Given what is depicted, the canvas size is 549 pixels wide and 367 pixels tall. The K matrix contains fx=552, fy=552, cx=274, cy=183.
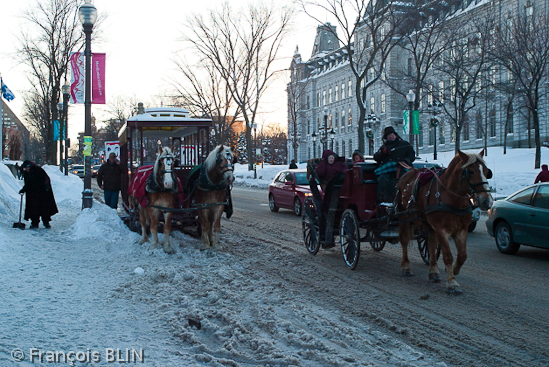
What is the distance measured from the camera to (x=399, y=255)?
35.2 feet

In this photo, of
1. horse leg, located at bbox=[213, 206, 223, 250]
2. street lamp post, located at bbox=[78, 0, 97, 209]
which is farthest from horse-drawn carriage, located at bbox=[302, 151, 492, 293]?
street lamp post, located at bbox=[78, 0, 97, 209]

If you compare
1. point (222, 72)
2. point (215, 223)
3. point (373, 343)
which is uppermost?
point (222, 72)

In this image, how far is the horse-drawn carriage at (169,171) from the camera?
1084cm

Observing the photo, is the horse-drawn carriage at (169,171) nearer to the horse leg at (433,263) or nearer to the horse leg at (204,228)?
the horse leg at (204,228)

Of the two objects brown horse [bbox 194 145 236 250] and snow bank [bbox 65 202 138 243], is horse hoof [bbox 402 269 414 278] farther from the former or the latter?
snow bank [bbox 65 202 138 243]

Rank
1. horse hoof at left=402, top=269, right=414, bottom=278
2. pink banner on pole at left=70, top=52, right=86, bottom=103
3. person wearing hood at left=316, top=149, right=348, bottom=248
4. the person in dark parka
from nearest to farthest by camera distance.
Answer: horse hoof at left=402, top=269, right=414, bottom=278
person wearing hood at left=316, top=149, right=348, bottom=248
the person in dark parka
pink banner on pole at left=70, top=52, right=86, bottom=103

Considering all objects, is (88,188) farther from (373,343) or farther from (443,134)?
(443,134)

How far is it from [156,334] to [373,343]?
2.21m

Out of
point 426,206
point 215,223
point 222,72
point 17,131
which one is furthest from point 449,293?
point 17,131

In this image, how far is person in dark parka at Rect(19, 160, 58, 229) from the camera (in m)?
14.2

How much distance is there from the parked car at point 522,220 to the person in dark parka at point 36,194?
10769 millimetres

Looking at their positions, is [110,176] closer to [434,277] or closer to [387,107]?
[434,277]

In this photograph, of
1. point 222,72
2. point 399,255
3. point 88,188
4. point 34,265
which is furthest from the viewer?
point 222,72

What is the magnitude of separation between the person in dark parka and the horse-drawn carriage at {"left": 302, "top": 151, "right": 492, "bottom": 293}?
721 cm
